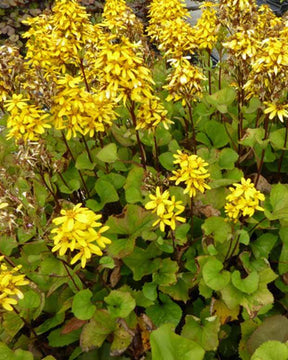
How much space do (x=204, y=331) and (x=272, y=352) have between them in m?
0.32

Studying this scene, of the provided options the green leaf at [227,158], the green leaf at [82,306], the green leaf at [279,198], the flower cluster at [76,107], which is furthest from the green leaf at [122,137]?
the green leaf at [82,306]

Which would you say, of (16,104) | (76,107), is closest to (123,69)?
(76,107)

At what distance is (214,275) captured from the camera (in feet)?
5.59

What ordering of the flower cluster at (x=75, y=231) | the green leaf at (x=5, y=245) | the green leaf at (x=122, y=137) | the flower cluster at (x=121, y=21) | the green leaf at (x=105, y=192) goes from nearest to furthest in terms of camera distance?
1. the flower cluster at (x=75, y=231)
2. the green leaf at (x=5, y=245)
3. the green leaf at (x=105, y=192)
4. the flower cluster at (x=121, y=21)
5. the green leaf at (x=122, y=137)

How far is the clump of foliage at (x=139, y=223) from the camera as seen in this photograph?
5.42ft

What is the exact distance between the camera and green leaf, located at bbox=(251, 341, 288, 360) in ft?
4.70

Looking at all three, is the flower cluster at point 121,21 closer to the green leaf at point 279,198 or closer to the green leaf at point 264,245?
the green leaf at point 279,198

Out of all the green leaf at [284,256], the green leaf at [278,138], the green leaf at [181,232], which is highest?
the green leaf at [278,138]

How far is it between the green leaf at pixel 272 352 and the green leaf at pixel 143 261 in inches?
24.3

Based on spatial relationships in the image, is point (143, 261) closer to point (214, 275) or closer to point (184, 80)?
point (214, 275)

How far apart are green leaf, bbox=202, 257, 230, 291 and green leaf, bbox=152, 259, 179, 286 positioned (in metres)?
0.18

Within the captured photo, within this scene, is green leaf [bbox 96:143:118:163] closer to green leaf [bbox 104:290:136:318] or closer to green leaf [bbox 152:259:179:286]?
green leaf [bbox 152:259:179:286]

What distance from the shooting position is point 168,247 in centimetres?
186

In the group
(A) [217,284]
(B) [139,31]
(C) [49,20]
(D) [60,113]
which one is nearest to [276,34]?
(B) [139,31]
